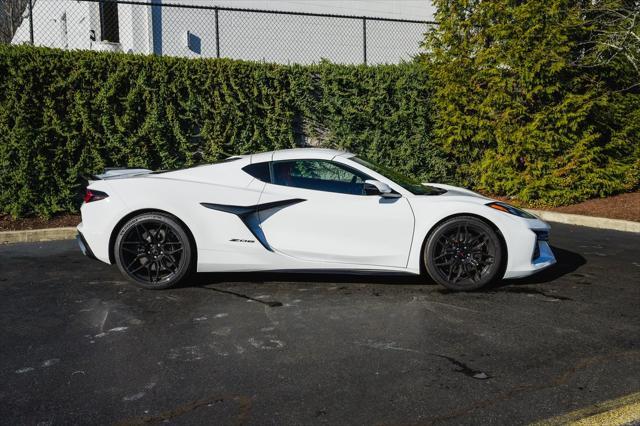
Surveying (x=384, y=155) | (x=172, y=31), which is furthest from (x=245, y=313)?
(x=172, y=31)

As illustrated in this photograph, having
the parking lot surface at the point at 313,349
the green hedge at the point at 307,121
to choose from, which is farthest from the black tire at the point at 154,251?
the green hedge at the point at 307,121

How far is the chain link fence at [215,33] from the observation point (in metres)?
16.7

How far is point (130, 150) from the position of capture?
10219 millimetres

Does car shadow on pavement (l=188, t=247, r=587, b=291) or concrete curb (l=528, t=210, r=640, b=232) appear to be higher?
concrete curb (l=528, t=210, r=640, b=232)

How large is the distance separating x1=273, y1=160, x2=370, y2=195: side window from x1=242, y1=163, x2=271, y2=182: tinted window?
0.25ft

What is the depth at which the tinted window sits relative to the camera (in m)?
5.70

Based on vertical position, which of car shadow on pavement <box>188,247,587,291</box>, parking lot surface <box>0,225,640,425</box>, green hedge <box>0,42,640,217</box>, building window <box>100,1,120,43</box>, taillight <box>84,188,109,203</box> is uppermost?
building window <box>100,1,120,43</box>

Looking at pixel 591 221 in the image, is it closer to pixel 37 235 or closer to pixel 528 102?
pixel 528 102

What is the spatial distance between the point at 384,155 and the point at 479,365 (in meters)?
9.02

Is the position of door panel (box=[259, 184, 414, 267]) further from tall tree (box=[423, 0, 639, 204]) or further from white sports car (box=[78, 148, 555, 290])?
tall tree (box=[423, 0, 639, 204])

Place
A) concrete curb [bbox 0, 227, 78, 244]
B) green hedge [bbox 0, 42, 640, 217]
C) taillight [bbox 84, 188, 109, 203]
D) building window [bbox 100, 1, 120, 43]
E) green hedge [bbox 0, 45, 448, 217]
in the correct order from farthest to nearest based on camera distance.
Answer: building window [bbox 100, 1, 120, 43], green hedge [bbox 0, 42, 640, 217], green hedge [bbox 0, 45, 448, 217], concrete curb [bbox 0, 227, 78, 244], taillight [bbox 84, 188, 109, 203]

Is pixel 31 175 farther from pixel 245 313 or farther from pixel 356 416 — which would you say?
pixel 356 416

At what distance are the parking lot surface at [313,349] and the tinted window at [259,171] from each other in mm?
1038

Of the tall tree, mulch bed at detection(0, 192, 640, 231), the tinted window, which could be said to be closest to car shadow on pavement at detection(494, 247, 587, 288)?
the tinted window
